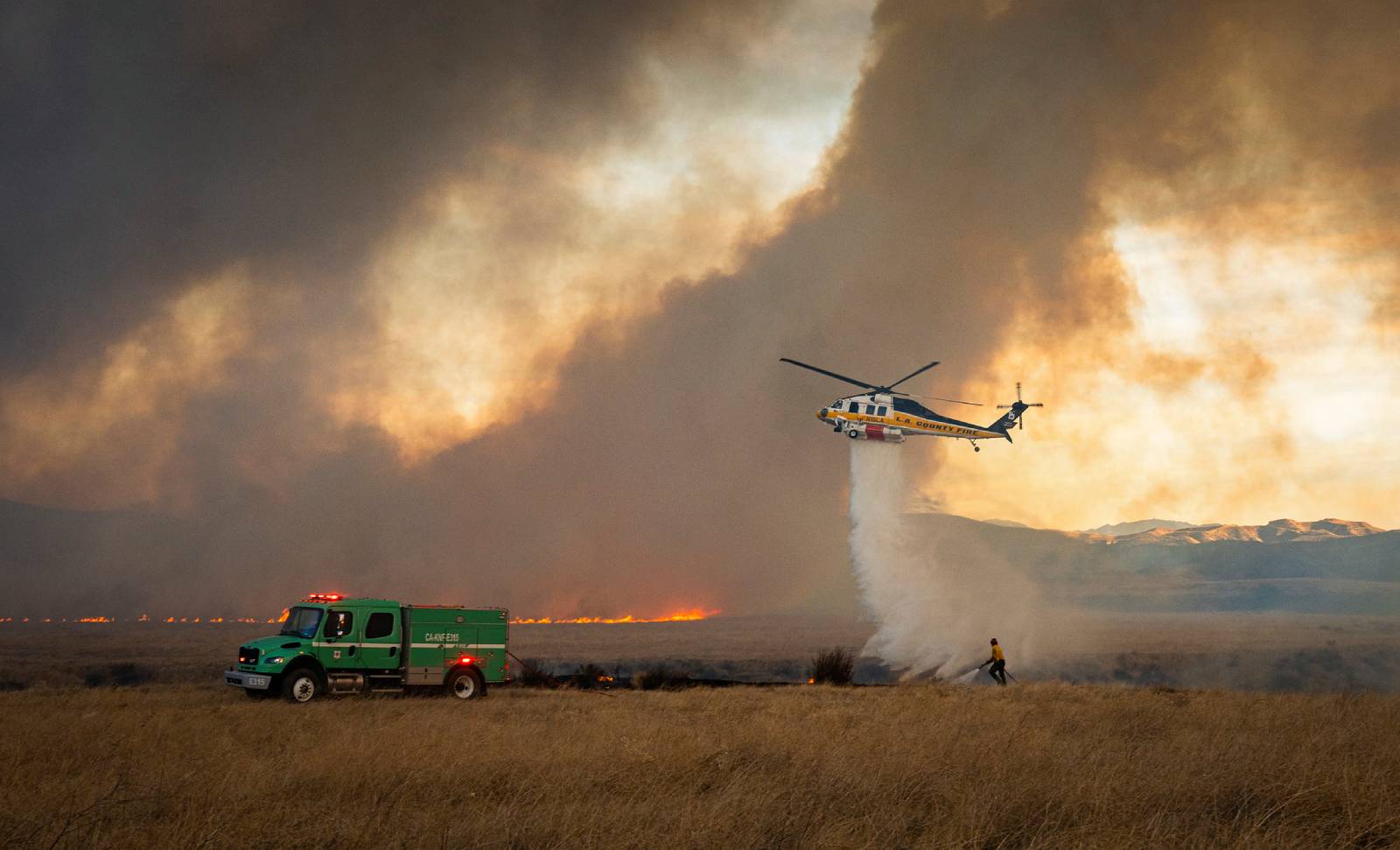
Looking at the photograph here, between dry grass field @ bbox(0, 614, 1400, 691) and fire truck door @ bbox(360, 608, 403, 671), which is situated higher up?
fire truck door @ bbox(360, 608, 403, 671)

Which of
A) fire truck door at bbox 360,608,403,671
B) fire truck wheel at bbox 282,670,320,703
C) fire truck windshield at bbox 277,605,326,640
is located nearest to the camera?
fire truck wheel at bbox 282,670,320,703

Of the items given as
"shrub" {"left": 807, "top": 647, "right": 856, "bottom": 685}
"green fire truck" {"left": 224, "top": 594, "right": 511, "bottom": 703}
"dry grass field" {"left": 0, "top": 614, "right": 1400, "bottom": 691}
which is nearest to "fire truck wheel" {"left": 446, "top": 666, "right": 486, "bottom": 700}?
"green fire truck" {"left": 224, "top": 594, "right": 511, "bottom": 703}

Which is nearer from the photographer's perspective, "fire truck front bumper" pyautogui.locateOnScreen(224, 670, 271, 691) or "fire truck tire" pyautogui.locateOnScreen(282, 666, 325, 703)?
"fire truck front bumper" pyautogui.locateOnScreen(224, 670, 271, 691)

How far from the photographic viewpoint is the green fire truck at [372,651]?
82.8ft

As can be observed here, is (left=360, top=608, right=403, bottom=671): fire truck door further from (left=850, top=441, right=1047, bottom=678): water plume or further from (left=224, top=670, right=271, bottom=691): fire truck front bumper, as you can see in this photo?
(left=850, top=441, right=1047, bottom=678): water plume

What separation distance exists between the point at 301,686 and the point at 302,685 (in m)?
0.04

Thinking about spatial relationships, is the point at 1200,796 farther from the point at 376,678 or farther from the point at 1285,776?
the point at 376,678

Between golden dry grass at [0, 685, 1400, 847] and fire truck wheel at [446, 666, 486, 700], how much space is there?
7356 mm

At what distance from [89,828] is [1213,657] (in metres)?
84.9

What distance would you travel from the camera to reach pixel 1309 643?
329ft

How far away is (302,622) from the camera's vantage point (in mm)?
26656

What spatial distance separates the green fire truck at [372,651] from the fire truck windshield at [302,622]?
27 millimetres

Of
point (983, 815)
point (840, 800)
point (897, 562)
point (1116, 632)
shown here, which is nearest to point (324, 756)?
point (840, 800)

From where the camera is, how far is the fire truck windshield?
26297 millimetres
